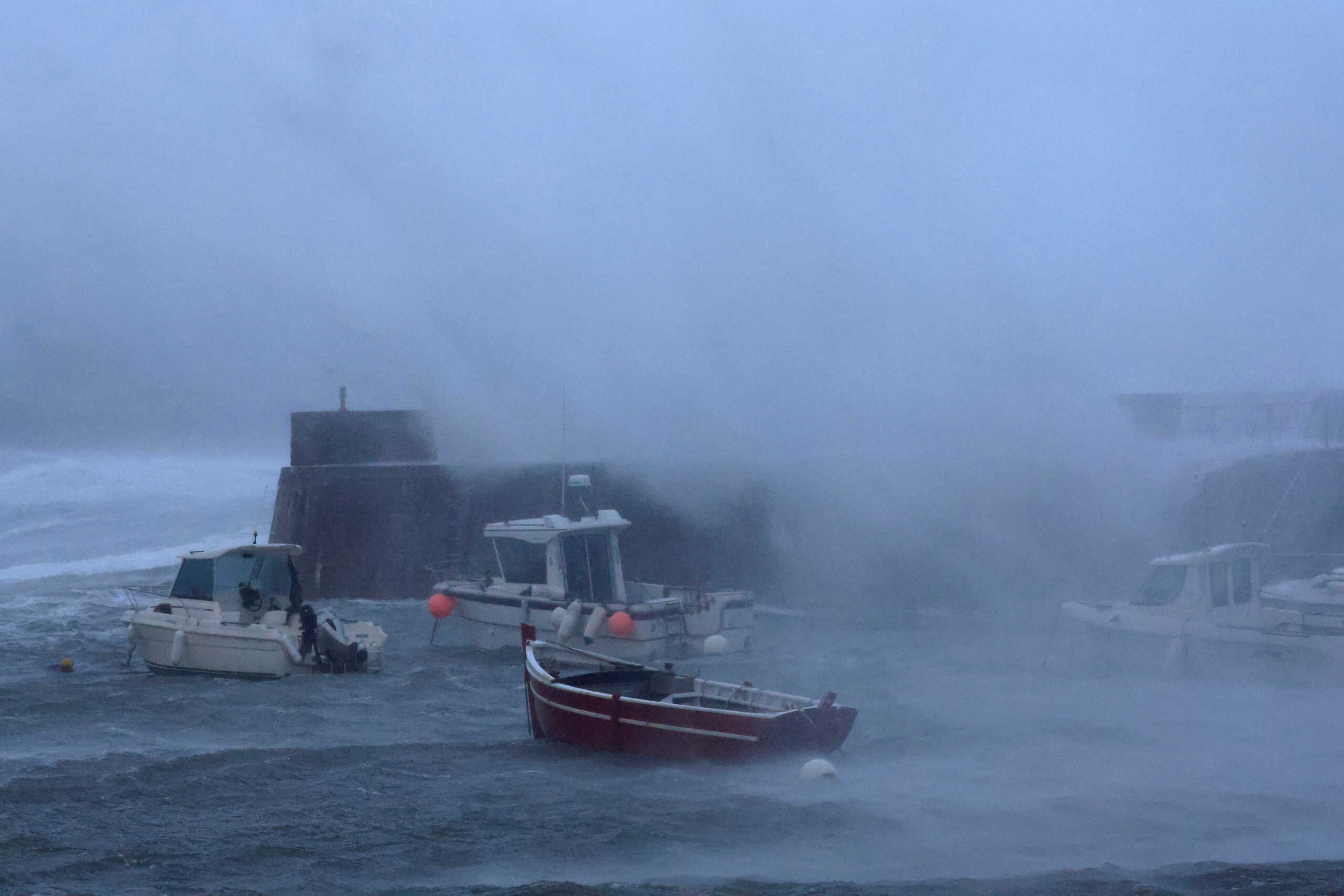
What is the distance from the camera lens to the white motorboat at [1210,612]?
14.7 m

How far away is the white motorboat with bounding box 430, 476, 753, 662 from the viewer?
17.1 meters

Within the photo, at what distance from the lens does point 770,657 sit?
18.3 metres

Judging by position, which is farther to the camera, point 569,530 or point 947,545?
point 947,545

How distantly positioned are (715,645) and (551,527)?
3.00 metres

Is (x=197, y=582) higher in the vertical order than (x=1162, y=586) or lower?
higher

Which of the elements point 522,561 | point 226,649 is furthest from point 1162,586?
point 226,649

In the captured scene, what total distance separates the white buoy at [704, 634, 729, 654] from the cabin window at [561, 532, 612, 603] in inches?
69.6

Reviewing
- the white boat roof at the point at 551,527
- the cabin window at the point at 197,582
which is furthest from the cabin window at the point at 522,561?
the cabin window at the point at 197,582

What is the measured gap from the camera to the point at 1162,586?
1537 cm

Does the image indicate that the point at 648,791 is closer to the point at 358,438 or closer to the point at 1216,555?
the point at 1216,555

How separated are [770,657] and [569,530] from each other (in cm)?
350

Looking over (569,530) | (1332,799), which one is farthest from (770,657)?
(1332,799)

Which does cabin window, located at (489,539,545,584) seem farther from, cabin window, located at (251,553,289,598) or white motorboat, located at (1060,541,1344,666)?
white motorboat, located at (1060,541,1344,666)

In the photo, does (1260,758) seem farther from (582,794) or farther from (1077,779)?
(582,794)
